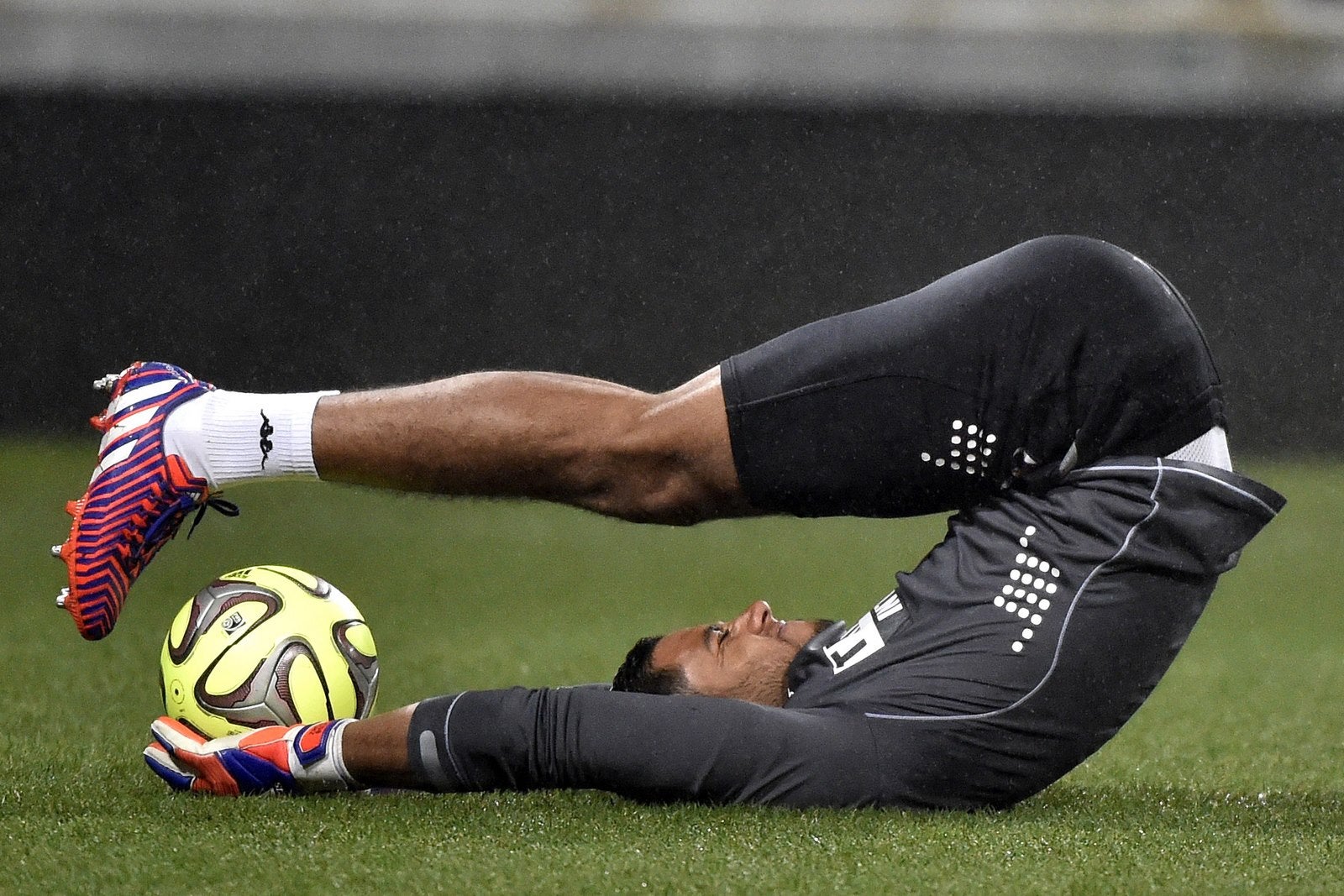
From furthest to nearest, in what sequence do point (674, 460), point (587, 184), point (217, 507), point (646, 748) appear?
point (587, 184)
point (217, 507)
point (674, 460)
point (646, 748)

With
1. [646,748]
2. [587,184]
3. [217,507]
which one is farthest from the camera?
[587,184]

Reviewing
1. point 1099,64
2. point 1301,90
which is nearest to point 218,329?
point 1099,64

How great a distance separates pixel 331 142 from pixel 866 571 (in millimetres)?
5246

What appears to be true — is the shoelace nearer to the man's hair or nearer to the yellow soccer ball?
the yellow soccer ball

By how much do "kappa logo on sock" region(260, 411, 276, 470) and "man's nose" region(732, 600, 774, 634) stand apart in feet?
2.84

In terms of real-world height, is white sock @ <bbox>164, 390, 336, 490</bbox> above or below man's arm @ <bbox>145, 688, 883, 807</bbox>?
above

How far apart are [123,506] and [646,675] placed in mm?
924

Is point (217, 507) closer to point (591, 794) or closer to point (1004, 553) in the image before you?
point (591, 794)

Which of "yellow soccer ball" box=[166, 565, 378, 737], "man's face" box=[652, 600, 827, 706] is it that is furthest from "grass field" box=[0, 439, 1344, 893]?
"man's face" box=[652, 600, 827, 706]

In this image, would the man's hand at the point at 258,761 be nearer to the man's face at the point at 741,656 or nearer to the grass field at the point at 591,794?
the grass field at the point at 591,794

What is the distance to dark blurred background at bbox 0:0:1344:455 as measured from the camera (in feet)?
32.3

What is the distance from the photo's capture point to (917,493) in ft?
8.59

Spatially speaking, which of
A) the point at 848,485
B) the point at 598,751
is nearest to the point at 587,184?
the point at 848,485

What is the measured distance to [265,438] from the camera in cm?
249
